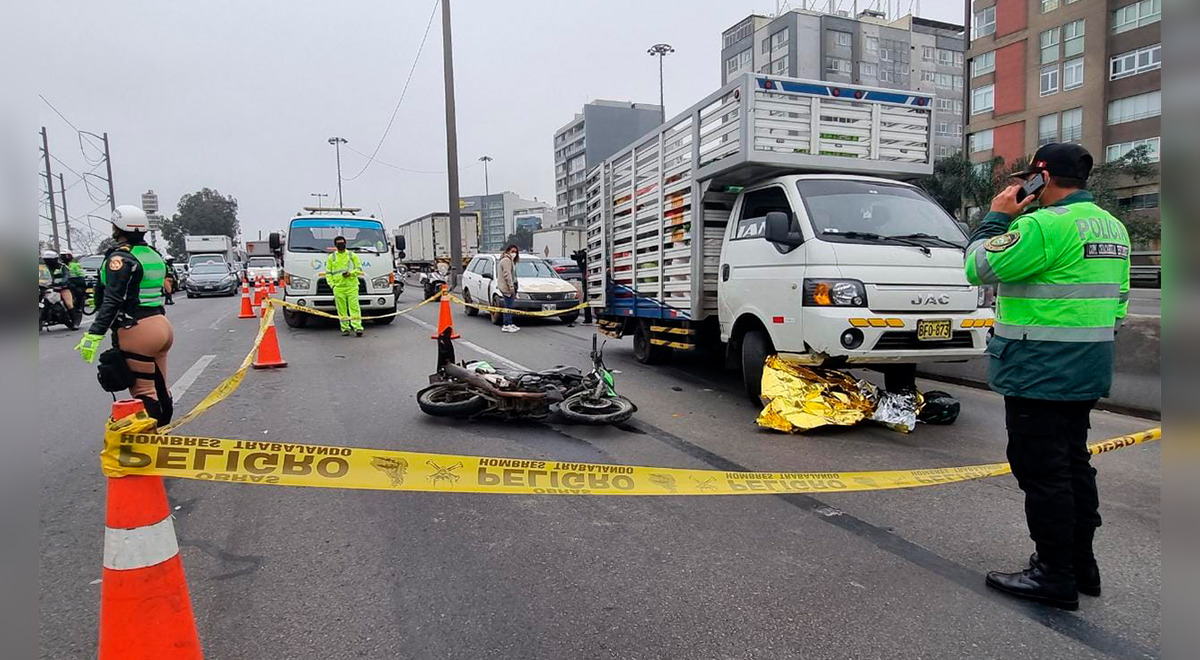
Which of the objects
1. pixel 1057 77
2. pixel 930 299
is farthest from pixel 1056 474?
pixel 1057 77

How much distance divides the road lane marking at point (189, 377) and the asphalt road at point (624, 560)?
1819 millimetres

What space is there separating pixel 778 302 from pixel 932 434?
172 centimetres

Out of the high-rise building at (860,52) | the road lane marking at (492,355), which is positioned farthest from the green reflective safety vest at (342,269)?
the high-rise building at (860,52)

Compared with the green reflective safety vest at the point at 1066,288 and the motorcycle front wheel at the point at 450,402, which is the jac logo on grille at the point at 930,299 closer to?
the green reflective safety vest at the point at 1066,288

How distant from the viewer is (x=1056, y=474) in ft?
9.50

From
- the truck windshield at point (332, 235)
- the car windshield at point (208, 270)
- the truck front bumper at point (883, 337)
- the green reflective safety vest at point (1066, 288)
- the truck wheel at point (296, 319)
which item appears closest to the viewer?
the green reflective safety vest at point (1066, 288)

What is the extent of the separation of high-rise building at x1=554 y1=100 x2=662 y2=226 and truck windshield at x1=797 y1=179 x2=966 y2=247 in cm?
8068

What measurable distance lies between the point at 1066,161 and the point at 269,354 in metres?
9.32

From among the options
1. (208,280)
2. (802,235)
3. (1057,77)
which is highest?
(1057,77)

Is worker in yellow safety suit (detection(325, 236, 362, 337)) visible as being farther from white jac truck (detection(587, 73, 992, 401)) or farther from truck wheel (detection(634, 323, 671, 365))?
white jac truck (detection(587, 73, 992, 401))

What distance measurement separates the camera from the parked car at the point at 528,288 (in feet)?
50.0

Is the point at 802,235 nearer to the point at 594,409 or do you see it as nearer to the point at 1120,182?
the point at 594,409

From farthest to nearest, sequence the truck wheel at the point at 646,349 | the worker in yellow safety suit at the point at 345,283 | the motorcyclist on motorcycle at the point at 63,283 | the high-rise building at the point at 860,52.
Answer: the high-rise building at the point at 860,52
the motorcyclist on motorcycle at the point at 63,283
the worker in yellow safety suit at the point at 345,283
the truck wheel at the point at 646,349

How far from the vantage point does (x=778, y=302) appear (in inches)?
237
